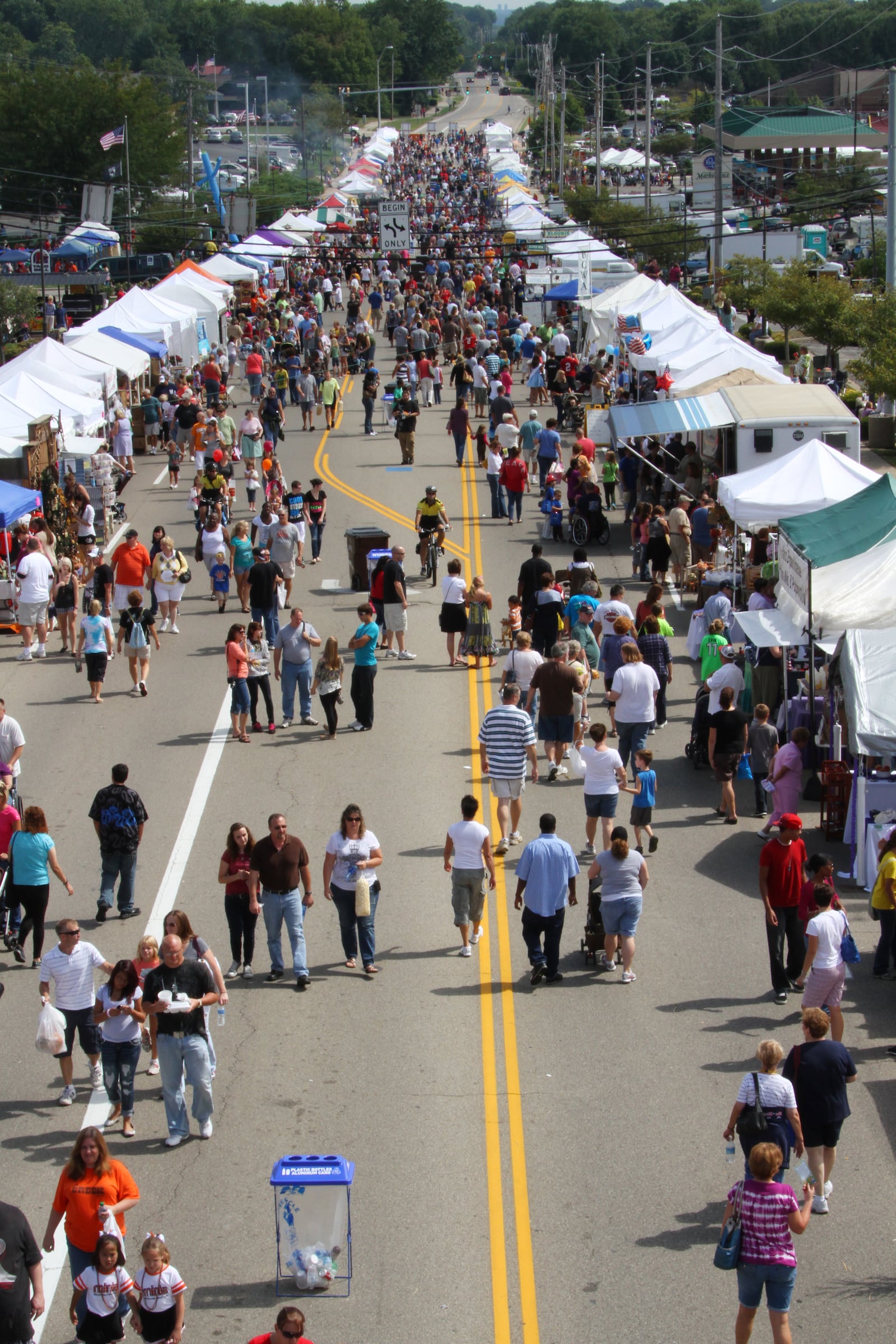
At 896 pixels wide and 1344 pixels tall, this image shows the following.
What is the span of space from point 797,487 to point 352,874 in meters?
10.6

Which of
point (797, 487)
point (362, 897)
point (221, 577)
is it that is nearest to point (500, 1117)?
point (362, 897)

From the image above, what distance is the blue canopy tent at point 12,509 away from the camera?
2175 centimetres

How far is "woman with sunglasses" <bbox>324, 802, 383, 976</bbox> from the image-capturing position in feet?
38.7

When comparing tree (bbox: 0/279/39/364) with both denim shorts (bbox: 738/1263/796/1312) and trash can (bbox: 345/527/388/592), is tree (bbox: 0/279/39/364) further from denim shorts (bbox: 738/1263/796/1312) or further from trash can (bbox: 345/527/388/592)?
denim shorts (bbox: 738/1263/796/1312)

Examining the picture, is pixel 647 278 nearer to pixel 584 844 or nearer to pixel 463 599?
pixel 463 599

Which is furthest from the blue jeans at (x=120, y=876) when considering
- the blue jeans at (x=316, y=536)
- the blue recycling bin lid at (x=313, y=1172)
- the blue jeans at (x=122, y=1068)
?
the blue jeans at (x=316, y=536)

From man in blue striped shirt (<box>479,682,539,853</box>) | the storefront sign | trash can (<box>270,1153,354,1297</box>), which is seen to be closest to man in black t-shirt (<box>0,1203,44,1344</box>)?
trash can (<box>270,1153,354,1297</box>)

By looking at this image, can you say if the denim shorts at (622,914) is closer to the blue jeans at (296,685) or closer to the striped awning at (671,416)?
the blue jeans at (296,685)

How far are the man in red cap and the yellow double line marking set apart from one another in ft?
6.40

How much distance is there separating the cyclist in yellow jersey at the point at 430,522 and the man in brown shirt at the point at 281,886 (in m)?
12.4

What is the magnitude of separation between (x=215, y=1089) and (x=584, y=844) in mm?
5188

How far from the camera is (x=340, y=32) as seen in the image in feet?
591

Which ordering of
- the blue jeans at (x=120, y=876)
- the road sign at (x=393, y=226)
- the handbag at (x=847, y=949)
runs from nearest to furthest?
the handbag at (x=847, y=949), the blue jeans at (x=120, y=876), the road sign at (x=393, y=226)

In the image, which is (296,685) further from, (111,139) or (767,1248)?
(111,139)
